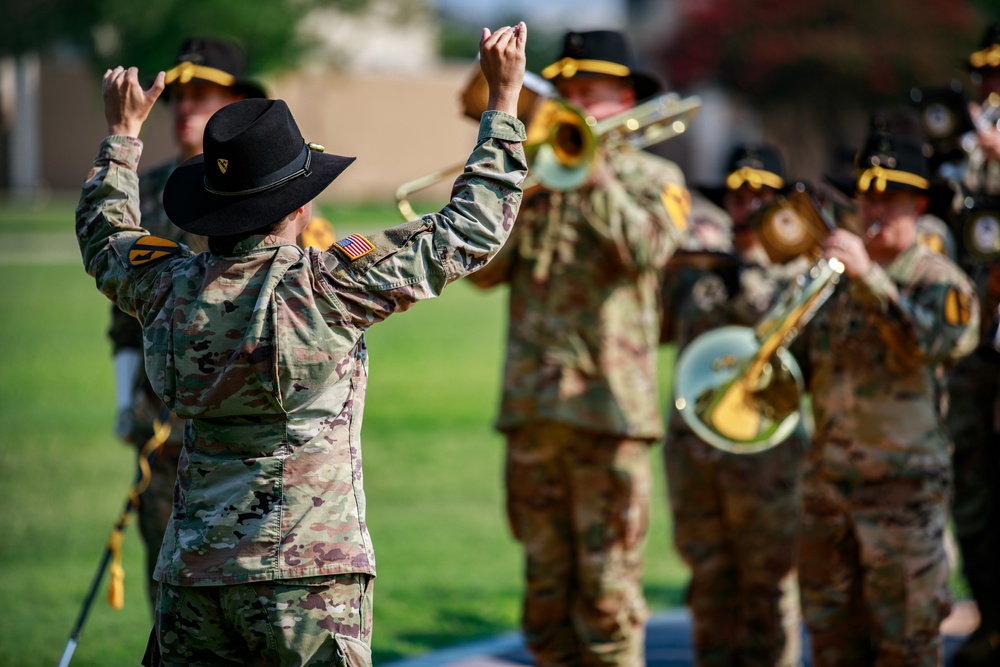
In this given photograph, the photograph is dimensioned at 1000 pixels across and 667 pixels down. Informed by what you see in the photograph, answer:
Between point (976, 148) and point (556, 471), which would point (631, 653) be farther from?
point (976, 148)

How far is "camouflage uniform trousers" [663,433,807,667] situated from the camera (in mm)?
6215

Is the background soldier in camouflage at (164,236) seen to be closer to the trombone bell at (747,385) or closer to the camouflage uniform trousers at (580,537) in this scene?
the camouflage uniform trousers at (580,537)

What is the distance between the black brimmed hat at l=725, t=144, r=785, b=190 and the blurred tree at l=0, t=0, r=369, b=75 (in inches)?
1116

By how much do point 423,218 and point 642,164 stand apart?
2.82 metres

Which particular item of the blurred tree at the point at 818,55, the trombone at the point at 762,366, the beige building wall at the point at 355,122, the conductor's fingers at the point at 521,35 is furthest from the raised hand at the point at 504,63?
the beige building wall at the point at 355,122

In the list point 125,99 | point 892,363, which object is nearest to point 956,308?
point 892,363

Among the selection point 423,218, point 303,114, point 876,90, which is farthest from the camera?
point 303,114

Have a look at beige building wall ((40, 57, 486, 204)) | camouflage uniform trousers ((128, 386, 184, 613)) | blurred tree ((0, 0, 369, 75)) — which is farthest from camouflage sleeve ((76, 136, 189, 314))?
beige building wall ((40, 57, 486, 204))

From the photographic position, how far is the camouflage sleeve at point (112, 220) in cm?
384

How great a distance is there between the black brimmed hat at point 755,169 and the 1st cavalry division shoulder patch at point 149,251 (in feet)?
11.2

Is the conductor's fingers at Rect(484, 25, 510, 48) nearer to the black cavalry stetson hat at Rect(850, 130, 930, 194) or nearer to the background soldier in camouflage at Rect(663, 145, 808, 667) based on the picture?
the black cavalry stetson hat at Rect(850, 130, 930, 194)

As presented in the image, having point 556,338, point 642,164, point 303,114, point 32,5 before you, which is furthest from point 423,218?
point 303,114

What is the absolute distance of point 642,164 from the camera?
629 centimetres

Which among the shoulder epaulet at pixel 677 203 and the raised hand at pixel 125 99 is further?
the shoulder epaulet at pixel 677 203
